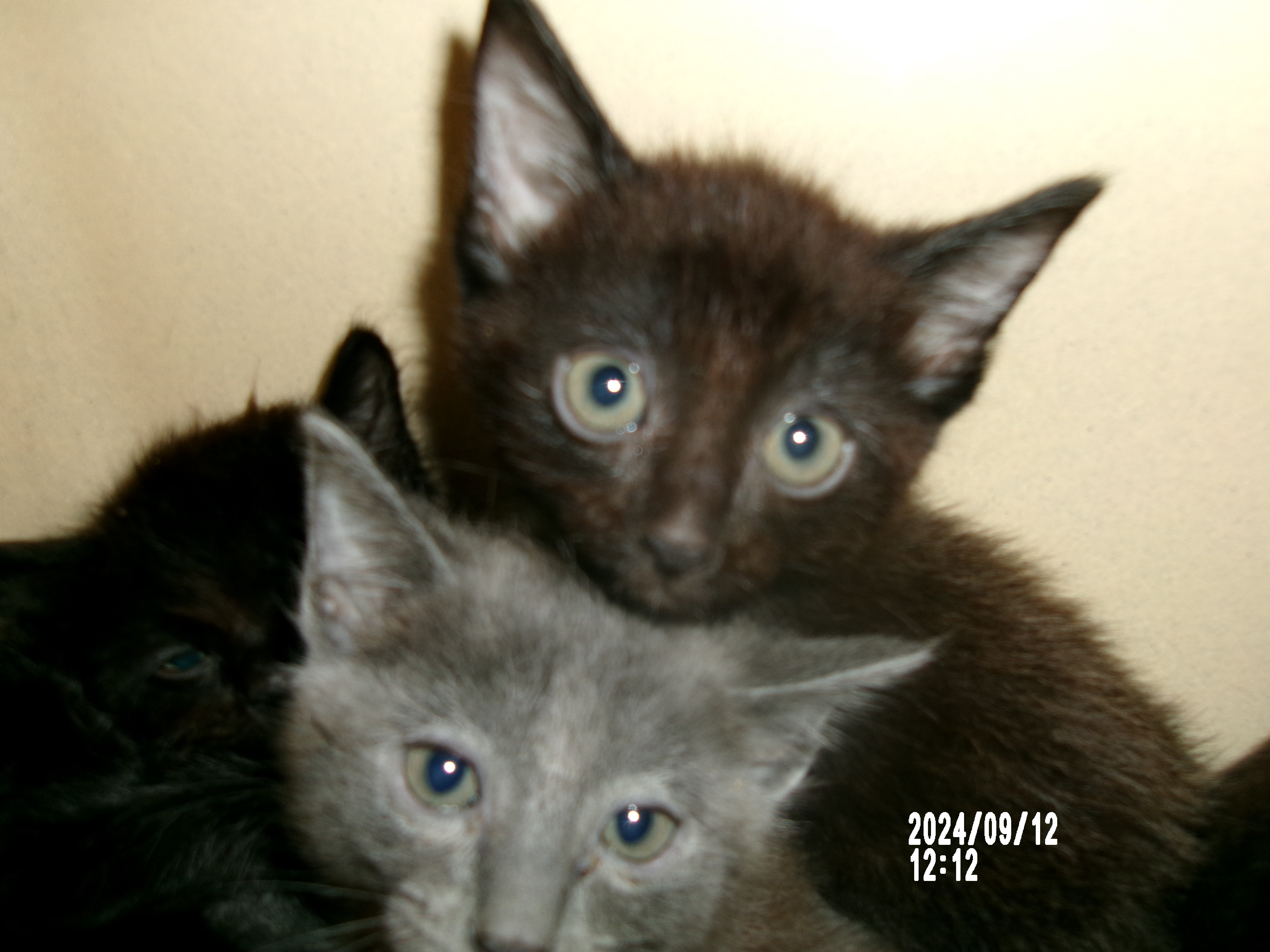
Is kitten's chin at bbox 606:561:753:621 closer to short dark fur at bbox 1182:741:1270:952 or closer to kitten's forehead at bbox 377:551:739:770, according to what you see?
kitten's forehead at bbox 377:551:739:770

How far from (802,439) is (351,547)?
450mm

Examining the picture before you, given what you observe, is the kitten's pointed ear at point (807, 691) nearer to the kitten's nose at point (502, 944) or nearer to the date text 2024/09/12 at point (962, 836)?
the date text 2024/09/12 at point (962, 836)

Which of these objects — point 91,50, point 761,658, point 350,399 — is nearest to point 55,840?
point 350,399

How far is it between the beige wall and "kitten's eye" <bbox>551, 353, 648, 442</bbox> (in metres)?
0.48

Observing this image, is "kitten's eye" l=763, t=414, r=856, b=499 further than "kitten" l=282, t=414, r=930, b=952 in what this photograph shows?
Yes

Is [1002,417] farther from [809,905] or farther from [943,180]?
[809,905]

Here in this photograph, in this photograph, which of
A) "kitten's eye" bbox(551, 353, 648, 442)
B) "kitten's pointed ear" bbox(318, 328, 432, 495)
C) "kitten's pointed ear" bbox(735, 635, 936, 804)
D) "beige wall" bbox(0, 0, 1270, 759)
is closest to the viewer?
"kitten's pointed ear" bbox(735, 635, 936, 804)

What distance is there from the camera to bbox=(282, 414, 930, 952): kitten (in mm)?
833

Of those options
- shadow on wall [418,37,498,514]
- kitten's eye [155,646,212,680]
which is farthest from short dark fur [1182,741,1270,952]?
kitten's eye [155,646,212,680]

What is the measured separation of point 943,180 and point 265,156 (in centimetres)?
92

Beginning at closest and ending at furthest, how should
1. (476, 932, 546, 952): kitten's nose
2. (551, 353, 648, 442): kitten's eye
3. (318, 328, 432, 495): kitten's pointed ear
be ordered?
(476, 932, 546, 952): kitten's nose, (551, 353, 648, 442): kitten's eye, (318, 328, 432, 495): kitten's pointed ear

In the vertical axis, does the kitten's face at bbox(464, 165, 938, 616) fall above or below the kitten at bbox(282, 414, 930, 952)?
above

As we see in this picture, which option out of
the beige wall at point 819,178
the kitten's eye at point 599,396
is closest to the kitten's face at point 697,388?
the kitten's eye at point 599,396

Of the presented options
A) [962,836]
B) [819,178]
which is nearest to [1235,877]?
[962,836]
